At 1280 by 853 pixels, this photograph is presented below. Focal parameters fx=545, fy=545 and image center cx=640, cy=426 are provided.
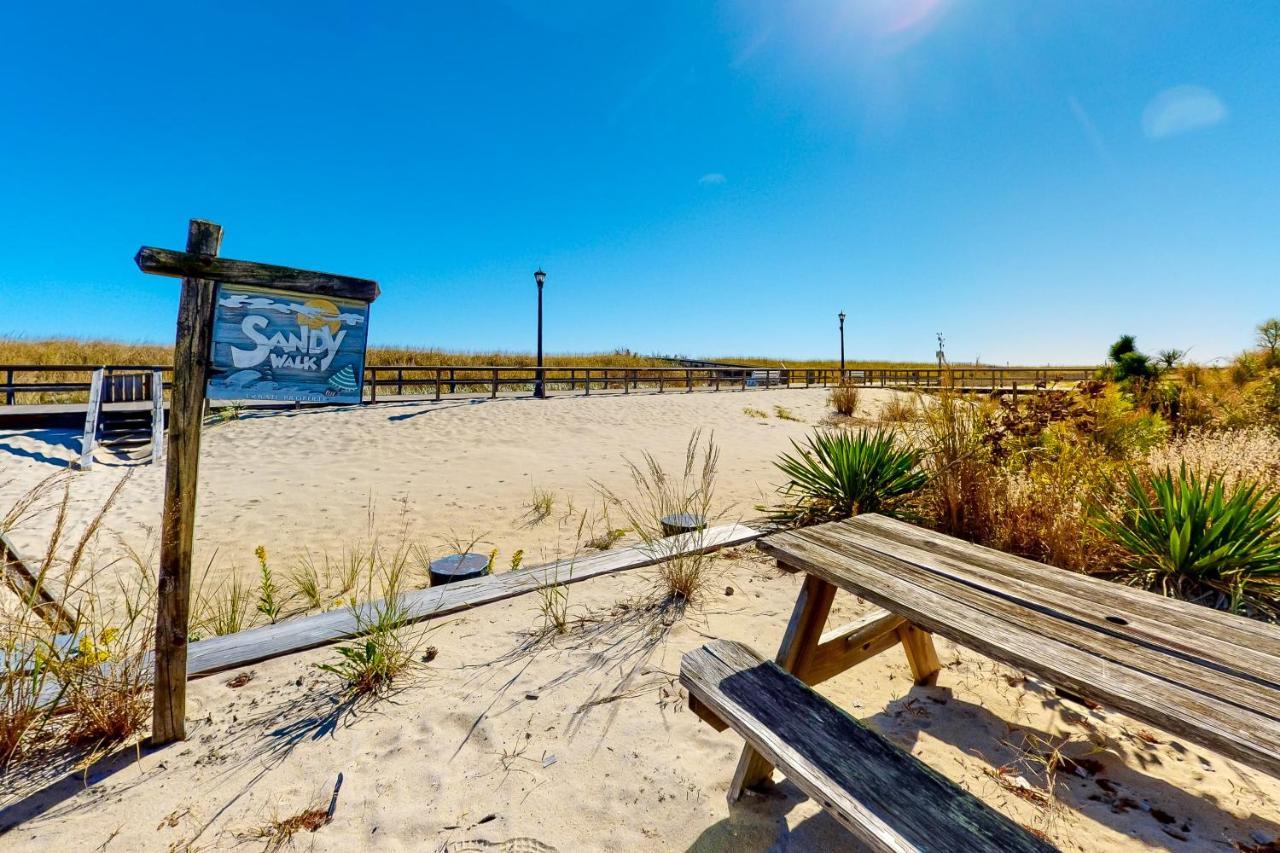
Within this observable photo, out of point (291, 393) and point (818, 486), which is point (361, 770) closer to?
point (291, 393)

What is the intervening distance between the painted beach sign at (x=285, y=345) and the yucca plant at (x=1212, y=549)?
433cm

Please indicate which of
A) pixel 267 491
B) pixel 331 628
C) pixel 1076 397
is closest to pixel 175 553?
pixel 331 628

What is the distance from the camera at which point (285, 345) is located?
220 centimetres

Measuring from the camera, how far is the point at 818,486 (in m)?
5.02

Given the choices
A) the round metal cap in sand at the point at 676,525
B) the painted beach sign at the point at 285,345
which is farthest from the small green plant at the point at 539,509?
the painted beach sign at the point at 285,345

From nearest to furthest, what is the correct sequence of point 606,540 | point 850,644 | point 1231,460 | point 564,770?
point 564,770
point 850,644
point 1231,460
point 606,540

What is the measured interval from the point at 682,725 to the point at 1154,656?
1582 millimetres

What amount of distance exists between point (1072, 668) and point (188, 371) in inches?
114

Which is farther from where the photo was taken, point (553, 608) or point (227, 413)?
point (227, 413)

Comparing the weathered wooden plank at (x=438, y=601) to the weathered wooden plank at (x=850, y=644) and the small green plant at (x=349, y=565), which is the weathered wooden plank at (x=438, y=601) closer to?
the small green plant at (x=349, y=565)

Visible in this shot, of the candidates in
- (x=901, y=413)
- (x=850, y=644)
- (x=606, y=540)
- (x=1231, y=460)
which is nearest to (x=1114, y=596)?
(x=850, y=644)

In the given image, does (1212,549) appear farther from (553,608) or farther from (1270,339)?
(1270,339)

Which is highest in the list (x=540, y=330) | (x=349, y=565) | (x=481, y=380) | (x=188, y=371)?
(x=540, y=330)

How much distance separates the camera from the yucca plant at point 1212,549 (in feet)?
9.43
